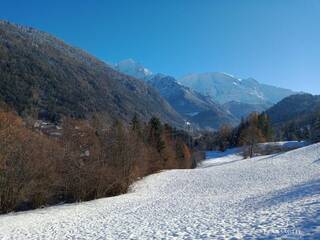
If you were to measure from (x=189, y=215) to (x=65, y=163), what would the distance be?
1891cm

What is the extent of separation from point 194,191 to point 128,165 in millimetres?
9053

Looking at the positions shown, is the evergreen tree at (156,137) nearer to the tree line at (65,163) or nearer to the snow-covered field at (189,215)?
the tree line at (65,163)

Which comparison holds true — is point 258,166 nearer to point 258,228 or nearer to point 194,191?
point 194,191

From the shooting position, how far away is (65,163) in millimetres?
37188

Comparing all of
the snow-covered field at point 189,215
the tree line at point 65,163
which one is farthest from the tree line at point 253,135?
the tree line at point 65,163

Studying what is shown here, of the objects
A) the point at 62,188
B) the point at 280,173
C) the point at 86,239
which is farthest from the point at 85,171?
the point at 280,173

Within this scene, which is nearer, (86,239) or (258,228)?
(258,228)

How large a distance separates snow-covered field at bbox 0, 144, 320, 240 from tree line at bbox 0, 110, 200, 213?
3.09 m

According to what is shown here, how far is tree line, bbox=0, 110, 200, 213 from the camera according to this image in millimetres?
31516

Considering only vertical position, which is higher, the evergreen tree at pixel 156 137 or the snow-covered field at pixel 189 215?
the evergreen tree at pixel 156 137

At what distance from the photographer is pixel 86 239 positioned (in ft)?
55.2

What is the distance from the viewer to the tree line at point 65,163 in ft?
103

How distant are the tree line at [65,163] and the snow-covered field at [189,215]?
3.09 metres

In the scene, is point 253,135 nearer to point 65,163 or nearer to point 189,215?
point 65,163
